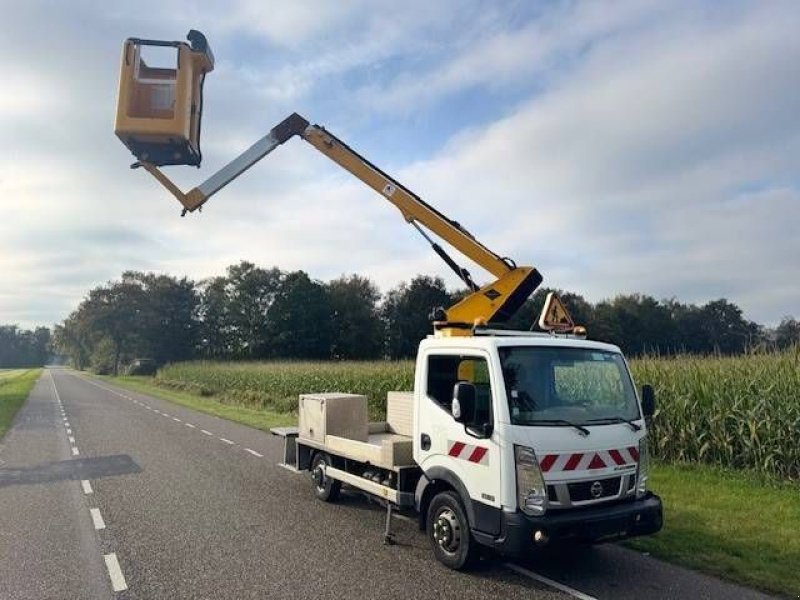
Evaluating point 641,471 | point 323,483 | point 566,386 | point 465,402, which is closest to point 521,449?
point 465,402

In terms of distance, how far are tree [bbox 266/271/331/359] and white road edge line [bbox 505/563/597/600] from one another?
7740 cm

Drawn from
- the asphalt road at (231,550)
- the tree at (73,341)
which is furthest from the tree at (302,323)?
the asphalt road at (231,550)

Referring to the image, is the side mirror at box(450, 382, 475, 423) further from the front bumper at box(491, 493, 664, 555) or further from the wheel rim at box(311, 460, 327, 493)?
the wheel rim at box(311, 460, 327, 493)

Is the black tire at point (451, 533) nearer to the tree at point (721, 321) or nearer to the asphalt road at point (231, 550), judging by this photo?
the asphalt road at point (231, 550)

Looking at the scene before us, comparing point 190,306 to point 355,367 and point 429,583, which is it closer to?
point 355,367

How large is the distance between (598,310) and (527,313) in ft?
80.0

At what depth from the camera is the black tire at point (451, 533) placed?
6168mm

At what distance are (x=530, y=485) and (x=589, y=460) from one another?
0.68 metres

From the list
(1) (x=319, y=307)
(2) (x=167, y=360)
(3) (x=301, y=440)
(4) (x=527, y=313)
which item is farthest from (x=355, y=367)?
(2) (x=167, y=360)

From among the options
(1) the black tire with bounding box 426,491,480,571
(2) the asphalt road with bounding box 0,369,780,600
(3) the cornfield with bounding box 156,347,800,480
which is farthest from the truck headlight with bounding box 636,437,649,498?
(3) the cornfield with bounding box 156,347,800,480

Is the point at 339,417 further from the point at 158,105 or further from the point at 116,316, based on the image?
the point at 116,316

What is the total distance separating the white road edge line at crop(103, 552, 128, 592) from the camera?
19.6ft

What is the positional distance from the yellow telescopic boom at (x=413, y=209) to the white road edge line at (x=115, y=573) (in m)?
4.86

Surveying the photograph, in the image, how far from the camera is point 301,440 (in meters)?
10.0
